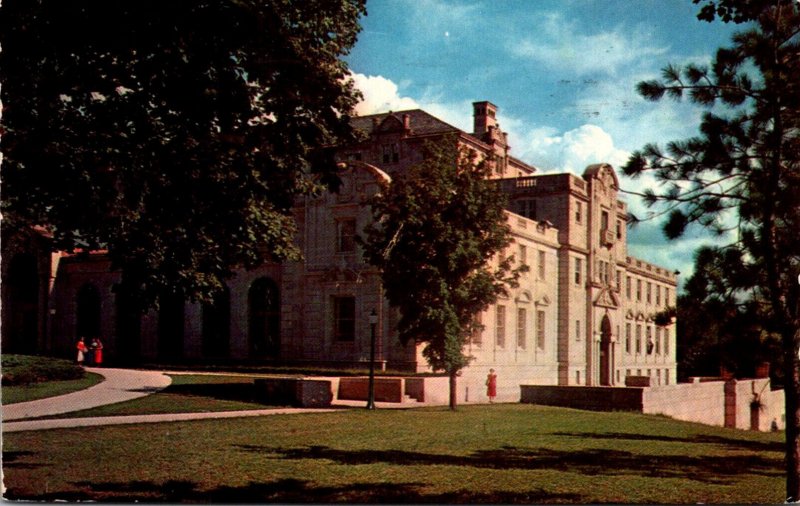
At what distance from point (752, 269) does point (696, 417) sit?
23.2 metres

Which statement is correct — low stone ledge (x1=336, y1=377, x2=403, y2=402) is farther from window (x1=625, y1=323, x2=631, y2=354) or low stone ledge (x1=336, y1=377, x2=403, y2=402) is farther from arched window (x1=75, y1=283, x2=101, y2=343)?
window (x1=625, y1=323, x2=631, y2=354)

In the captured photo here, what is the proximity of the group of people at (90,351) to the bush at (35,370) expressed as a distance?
0.31 metres

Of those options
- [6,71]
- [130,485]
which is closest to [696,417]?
[130,485]

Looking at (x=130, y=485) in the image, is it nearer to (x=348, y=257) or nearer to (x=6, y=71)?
(x=6, y=71)

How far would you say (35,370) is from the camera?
18.2m

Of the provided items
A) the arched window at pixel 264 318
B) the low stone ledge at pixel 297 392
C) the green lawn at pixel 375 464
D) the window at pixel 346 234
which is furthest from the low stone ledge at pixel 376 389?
the arched window at pixel 264 318

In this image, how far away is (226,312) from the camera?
3334 cm

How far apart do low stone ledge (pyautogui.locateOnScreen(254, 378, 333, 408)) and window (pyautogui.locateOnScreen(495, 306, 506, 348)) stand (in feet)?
41.3

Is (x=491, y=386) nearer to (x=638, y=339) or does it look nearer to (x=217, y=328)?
(x=217, y=328)

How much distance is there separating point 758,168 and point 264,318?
26.1 metres

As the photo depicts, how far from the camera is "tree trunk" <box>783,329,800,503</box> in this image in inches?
367

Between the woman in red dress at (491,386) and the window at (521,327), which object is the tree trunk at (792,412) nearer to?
the woman in red dress at (491,386)

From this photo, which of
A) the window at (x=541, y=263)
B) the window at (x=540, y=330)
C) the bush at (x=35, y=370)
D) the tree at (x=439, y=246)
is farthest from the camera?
the window at (x=541, y=263)

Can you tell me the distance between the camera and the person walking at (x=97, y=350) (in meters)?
19.9
